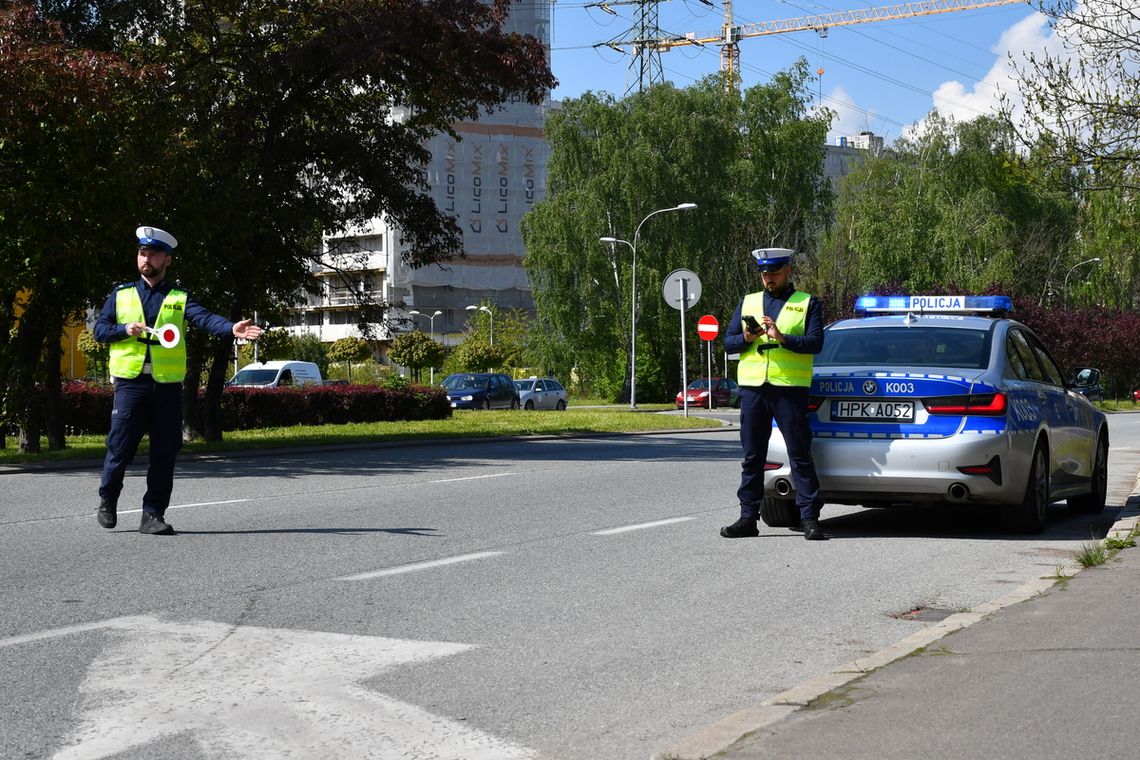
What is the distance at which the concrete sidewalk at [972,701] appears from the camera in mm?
4523

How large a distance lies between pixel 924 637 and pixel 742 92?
207 ft

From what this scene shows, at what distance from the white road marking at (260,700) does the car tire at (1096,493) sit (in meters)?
7.84

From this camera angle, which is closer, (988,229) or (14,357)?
(14,357)

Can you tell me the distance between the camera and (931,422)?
1009 centimetres

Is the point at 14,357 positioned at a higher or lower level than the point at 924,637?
higher

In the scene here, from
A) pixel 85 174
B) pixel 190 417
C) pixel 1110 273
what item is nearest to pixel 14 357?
pixel 85 174

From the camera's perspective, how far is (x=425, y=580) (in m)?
8.31

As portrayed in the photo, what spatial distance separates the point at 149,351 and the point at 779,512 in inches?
180

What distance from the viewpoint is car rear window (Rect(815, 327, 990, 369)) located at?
420 inches

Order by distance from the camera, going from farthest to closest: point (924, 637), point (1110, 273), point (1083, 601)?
point (1110, 273) → point (1083, 601) → point (924, 637)

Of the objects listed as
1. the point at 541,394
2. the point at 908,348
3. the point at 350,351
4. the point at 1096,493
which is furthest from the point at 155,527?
Answer: the point at 350,351

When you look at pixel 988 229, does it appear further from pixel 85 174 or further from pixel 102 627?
pixel 102 627

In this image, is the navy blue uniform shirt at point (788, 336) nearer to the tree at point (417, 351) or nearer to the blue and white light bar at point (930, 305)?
the blue and white light bar at point (930, 305)

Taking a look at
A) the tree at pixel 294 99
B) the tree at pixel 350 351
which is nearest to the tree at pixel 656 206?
the tree at pixel 350 351
